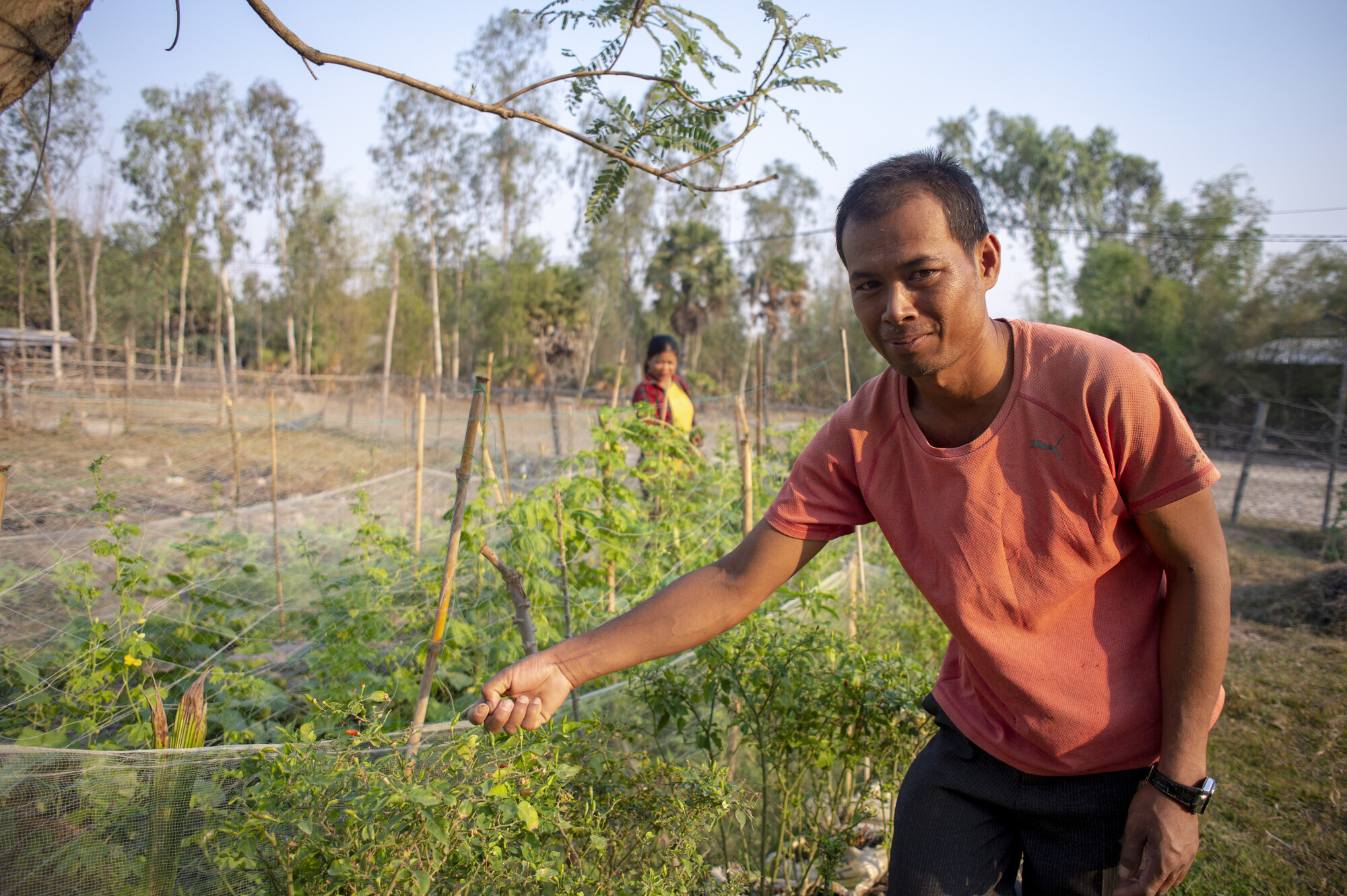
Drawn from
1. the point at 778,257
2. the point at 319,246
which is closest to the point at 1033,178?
the point at 778,257

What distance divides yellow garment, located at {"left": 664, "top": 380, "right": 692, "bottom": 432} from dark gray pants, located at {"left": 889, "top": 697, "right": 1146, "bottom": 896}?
11.1 feet

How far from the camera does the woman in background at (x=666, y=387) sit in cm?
484

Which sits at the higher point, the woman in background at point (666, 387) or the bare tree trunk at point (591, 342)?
the bare tree trunk at point (591, 342)

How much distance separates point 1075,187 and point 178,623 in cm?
3753

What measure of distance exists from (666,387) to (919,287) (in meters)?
3.78

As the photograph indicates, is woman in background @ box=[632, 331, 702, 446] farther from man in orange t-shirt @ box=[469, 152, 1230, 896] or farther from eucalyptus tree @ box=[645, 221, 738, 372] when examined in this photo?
eucalyptus tree @ box=[645, 221, 738, 372]

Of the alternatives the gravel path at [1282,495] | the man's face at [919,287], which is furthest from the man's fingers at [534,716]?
the gravel path at [1282,495]

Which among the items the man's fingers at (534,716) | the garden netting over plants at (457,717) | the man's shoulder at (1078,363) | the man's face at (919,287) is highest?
the man's face at (919,287)

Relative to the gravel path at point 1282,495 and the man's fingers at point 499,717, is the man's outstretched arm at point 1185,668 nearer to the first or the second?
the man's fingers at point 499,717

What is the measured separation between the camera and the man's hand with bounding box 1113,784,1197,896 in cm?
117

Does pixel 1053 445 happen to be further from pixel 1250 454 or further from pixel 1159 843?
pixel 1250 454

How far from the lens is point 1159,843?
1.17 meters

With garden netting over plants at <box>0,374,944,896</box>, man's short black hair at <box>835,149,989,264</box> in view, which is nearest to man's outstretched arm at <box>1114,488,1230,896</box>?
→ man's short black hair at <box>835,149,989,264</box>

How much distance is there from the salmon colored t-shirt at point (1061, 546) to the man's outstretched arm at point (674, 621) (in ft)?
1.00
